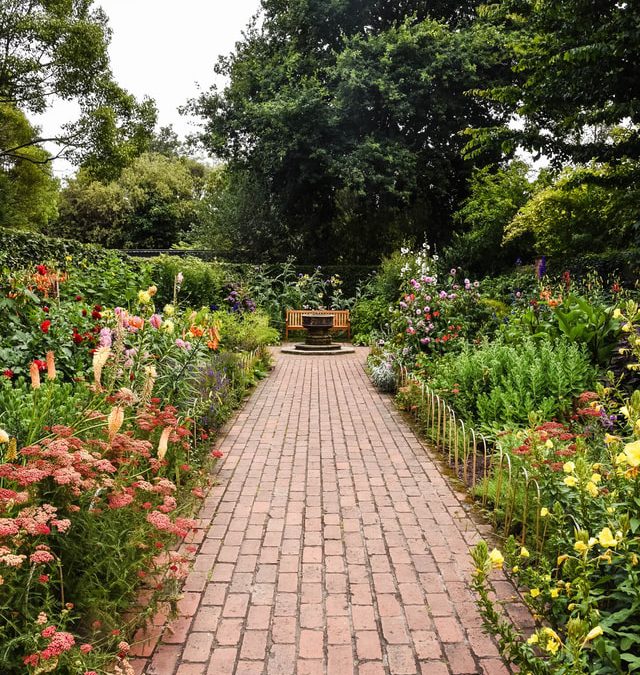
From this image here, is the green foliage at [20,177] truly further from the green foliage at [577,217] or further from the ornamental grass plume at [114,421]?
the ornamental grass plume at [114,421]

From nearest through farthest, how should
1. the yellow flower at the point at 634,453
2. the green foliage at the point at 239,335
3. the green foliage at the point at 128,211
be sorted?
the yellow flower at the point at 634,453 → the green foliage at the point at 239,335 → the green foliage at the point at 128,211

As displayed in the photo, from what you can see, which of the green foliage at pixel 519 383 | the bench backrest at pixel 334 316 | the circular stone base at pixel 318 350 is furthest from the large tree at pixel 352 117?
the green foliage at pixel 519 383

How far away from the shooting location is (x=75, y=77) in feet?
57.4

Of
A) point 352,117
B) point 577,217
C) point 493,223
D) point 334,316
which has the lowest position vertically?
point 334,316

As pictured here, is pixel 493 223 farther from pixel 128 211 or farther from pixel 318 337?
pixel 128 211

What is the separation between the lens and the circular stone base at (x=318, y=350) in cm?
1413

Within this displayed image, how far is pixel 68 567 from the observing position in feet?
8.43

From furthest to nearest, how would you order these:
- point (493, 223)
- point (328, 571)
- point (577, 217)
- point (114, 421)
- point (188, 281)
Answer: point (493, 223), point (577, 217), point (188, 281), point (328, 571), point (114, 421)

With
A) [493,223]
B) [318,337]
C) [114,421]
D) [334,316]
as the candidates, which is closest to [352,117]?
[493,223]

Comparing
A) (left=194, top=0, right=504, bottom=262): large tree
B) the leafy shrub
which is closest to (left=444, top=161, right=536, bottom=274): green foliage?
(left=194, top=0, right=504, bottom=262): large tree

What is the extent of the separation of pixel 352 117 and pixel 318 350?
9.12 m

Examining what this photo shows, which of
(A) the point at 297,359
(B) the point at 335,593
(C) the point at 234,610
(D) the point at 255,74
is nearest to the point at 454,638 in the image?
(B) the point at 335,593

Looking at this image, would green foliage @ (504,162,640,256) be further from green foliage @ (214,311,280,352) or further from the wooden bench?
green foliage @ (214,311,280,352)

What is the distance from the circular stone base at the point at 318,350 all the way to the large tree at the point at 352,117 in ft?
18.6
